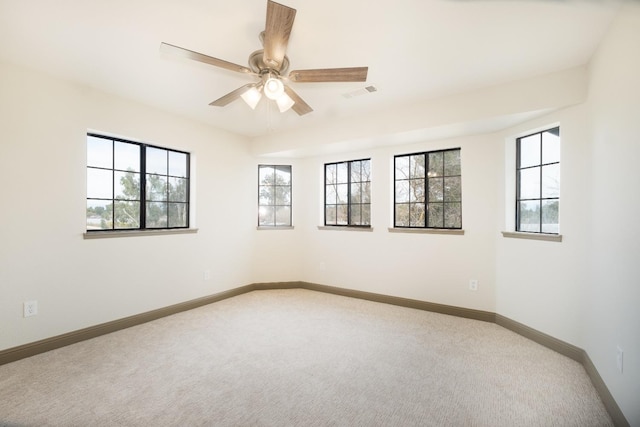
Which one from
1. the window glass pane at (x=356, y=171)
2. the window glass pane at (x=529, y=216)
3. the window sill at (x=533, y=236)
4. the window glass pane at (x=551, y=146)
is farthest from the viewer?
the window glass pane at (x=356, y=171)

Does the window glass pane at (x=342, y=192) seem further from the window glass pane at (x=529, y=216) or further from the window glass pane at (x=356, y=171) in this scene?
the window glass pane at (x=529, y=216)

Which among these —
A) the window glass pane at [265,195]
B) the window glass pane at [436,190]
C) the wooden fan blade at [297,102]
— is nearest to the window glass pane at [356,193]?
the window glass pane at [436,190]

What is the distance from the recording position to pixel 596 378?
7.42 ft

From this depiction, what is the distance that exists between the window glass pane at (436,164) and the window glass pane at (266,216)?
2688 mm

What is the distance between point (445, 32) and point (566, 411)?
276cm

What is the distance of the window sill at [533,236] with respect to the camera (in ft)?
9.44

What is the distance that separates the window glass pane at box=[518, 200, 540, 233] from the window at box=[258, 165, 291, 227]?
Answer: 11.3 ft

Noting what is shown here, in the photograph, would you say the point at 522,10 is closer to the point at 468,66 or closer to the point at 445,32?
the point at 445,32

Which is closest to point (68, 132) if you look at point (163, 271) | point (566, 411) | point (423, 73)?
point (163, 271)

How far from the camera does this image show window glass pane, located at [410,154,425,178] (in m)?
4.25

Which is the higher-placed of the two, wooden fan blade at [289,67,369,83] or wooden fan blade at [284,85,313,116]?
wooden fan blade at [289,67,369,83]

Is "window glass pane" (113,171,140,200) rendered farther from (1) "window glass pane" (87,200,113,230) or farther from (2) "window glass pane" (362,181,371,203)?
(2) "window glass pane" (362,181,371,203)

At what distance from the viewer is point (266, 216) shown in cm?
529

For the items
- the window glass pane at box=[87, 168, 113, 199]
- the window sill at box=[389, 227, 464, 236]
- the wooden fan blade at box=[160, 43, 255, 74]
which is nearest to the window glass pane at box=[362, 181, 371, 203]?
the window sill at box=[389, 227, 464, 236]
